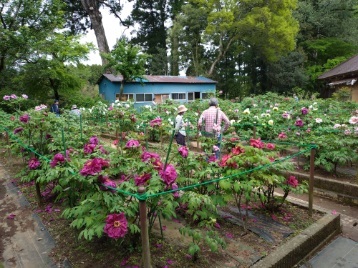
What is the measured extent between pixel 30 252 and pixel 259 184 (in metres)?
2.48

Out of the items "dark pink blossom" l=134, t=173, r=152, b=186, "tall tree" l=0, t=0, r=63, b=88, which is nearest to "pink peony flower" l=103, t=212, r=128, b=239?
"dark pink blossom" l=134, t=173, r=152, b=186

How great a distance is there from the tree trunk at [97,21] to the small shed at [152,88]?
12.9ft

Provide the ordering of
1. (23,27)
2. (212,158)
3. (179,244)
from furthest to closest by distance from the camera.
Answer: (23,27)
(212,158)
(179,244)

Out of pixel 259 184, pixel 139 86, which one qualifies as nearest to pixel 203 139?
pixel 259 184

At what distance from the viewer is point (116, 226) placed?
6.83 feet

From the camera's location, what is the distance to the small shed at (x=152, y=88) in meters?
20.3

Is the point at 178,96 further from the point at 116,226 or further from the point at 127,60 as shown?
the point at 116,226

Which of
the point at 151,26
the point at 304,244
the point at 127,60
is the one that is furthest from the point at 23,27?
the point at 151,26

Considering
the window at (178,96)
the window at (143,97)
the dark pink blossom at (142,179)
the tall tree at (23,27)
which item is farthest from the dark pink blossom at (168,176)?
the window at (178,96)

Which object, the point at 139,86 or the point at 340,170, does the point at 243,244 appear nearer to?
the point at 340,170

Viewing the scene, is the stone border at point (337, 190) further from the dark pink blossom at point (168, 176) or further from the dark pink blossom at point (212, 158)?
the dark pink blossom at point (168, 176)

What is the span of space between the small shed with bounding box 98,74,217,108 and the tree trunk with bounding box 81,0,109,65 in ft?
A: 12.9

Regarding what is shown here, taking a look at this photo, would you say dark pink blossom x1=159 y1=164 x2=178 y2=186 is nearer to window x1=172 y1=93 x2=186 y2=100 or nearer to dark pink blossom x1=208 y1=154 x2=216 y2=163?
dark pink blossom x1=208 y1=154 x2=216 y2=163

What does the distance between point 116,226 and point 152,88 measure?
19.8 meters
